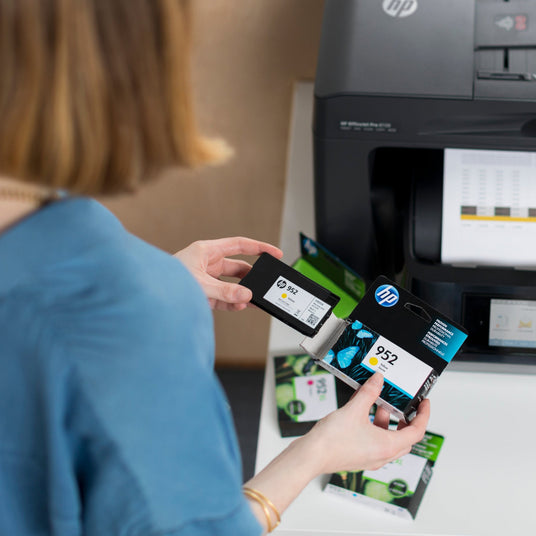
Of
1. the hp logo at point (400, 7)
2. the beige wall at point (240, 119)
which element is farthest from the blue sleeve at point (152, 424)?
the beige wall at point (240, 119)

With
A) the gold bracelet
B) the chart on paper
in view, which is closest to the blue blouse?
the gold bracelet

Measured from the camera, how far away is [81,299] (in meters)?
0.37

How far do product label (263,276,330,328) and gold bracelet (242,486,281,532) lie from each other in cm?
21

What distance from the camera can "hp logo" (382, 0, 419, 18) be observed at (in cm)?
75

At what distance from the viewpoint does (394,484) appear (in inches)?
28.5

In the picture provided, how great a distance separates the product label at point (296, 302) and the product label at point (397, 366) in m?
0.07

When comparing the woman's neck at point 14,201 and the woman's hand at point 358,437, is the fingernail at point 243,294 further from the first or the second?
the woman's neck at point 14,201

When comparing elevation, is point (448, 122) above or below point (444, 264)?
above

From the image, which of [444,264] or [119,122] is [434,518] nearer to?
[444,264]

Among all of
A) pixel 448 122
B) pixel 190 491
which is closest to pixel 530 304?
pixel 448 122

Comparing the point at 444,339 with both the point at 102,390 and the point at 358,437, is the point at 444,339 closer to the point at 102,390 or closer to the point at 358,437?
the point at 358,437

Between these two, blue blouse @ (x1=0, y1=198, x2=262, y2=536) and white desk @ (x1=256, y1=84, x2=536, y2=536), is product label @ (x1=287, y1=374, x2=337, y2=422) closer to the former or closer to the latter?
white desk @ (x1=256, y1=84, x2=536, y2=536)

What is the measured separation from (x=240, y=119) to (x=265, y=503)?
0.80 metres

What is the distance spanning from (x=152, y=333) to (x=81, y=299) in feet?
0.15
